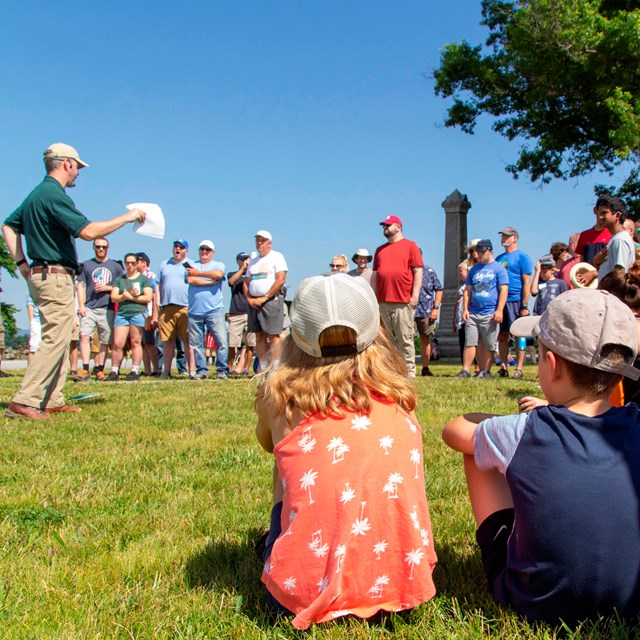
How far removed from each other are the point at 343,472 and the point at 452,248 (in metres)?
18.9

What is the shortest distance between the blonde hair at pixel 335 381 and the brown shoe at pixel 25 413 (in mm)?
4296

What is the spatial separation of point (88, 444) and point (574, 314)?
3919 mm

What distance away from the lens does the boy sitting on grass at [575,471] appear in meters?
1.95

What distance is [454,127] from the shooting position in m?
23.3

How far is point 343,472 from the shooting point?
6.87ft

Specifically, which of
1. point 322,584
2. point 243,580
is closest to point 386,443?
point 322,584

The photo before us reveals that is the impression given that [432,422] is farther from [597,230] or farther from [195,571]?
[597,230]

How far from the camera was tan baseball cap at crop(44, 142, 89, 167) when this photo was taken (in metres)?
6.19

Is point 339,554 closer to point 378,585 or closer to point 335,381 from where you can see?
point 378,585

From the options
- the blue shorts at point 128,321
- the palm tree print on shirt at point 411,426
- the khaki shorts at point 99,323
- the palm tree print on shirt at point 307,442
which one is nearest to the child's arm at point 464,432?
the palm tree print on shirt at point 411,426

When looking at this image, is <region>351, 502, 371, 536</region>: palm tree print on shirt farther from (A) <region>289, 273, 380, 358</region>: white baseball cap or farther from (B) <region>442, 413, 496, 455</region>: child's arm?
(A) <region>289, 273, 380, 358</region>: white baseball cap

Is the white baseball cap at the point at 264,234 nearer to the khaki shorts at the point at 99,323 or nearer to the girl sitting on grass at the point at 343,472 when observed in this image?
the khaki shorts at the point at 99,323

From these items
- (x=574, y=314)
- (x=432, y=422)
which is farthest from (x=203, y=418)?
(x=574, y=314)

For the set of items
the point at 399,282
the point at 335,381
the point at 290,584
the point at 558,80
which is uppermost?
the point at 558,80
